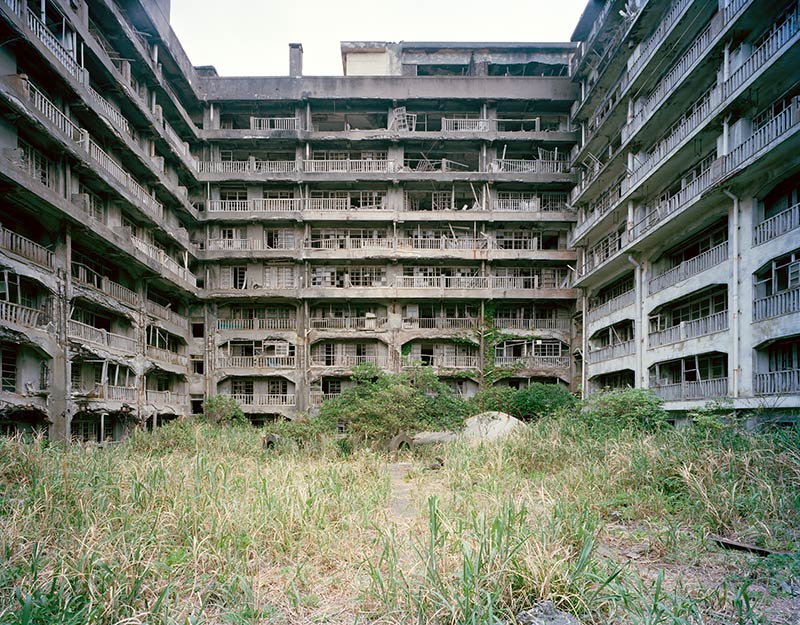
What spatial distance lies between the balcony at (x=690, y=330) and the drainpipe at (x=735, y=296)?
2.77 ft

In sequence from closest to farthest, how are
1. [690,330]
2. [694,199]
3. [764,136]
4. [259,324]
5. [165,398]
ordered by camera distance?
[764,136]
[694,199]
[690,330]
[165,398]
[259,324]

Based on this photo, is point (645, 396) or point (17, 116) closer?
point (17, 116)

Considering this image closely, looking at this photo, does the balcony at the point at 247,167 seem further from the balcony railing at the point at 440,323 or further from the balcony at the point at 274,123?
the balcony railing at the point at 440,323

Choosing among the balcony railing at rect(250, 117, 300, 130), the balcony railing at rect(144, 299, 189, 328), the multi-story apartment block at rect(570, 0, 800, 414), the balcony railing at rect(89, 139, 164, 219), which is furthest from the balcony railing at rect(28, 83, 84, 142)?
the multi-story apartment block at rect(570, 0, 800, 414)

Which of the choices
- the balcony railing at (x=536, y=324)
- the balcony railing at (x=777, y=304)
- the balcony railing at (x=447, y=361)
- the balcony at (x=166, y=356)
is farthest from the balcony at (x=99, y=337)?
the balcony railing at (x=777, y=304)

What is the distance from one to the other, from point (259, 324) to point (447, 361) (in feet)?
38.2

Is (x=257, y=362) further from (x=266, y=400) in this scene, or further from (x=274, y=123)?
(x=274, y=123)

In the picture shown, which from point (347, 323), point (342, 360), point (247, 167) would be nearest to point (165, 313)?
point (347, 323)

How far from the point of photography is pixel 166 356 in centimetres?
2731

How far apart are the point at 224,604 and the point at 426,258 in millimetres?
26848

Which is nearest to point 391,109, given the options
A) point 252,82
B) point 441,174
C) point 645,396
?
point 441,174

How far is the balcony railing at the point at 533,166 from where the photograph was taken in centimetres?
3212

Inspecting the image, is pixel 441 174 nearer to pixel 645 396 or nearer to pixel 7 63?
pixel 645 396

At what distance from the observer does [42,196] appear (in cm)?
1653
